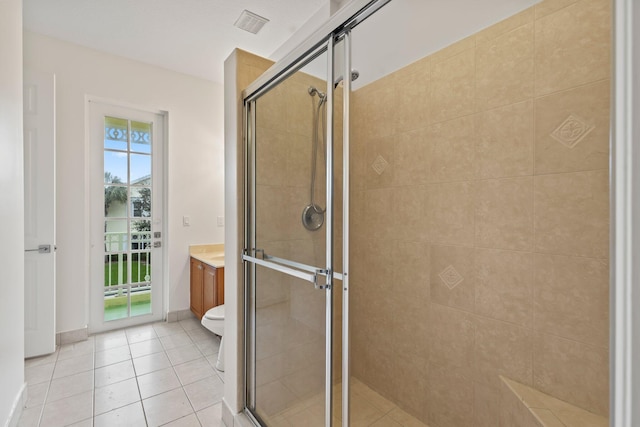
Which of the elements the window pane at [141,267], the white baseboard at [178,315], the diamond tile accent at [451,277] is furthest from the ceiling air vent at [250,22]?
the white baseboard at [178,315]

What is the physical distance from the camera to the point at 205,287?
3012mm

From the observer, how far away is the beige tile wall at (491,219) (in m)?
1.25

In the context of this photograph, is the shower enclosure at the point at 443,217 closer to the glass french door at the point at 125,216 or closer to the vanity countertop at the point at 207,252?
the vanity countertop at the point at 207,252

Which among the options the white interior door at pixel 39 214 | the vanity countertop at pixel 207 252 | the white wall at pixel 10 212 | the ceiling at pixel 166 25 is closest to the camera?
the white wall at pixel 10 212

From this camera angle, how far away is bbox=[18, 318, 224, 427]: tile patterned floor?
1763mm

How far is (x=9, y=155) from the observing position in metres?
1.62

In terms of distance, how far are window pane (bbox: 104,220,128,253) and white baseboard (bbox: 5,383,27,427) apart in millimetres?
1436

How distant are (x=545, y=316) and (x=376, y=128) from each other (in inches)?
56.7

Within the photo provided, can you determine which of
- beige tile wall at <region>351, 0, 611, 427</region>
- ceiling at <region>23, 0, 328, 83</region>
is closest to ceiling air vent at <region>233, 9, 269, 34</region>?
ceiling at <region>23, 0, 328, 83</region>

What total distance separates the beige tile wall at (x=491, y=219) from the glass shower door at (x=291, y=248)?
85cm

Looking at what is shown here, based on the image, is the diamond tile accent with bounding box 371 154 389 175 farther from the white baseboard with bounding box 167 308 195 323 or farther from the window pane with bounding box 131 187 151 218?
the white baseboard with bounding box 167 308 195 323

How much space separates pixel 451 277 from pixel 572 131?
35.0 inches

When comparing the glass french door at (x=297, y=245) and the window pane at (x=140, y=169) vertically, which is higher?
the window pane at (x=140, y=169)

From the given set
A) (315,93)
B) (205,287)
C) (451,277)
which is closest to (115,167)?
(205,287)
